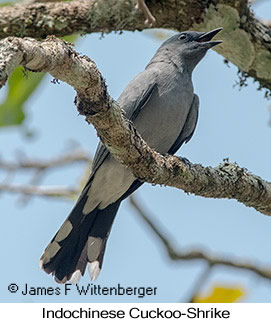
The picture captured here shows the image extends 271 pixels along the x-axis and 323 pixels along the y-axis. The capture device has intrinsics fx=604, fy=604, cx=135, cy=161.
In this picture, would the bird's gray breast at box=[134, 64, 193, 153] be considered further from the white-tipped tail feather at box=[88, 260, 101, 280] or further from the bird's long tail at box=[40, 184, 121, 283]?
the white-tipped tail feather at box=[88, 260, 101, 280]

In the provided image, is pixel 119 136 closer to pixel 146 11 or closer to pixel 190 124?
pixel 146 11

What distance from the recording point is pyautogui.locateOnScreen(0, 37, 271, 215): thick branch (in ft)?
9.91

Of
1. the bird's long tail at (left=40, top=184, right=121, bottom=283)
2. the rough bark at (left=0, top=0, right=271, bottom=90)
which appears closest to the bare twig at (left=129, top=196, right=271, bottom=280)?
the bird's long tail at (left=40, top=184, right=121, bottom=283)

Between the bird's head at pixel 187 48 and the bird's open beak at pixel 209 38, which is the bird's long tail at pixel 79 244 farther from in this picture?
the bird's open beak at pixel 209 38

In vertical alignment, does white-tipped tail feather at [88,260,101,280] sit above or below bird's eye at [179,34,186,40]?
below

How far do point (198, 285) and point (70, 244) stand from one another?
146cm

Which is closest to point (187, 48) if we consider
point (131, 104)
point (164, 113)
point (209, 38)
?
point (209, 38)

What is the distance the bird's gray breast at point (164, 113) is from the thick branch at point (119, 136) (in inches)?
37.3

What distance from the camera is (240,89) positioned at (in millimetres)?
5828

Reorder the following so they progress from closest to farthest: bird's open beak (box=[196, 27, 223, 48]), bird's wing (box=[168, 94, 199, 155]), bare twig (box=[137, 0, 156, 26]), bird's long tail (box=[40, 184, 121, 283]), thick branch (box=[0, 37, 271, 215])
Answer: thick branch (box=[0, 37, 271, 215])
bare twig (box=[137, 0, 156, 26])
bird's open beak (box=[196, 27, 223, 48])
bird's long tail (box=[40, 184, 121, 283])
bird's wing (box=[168, 94, 199, 155])

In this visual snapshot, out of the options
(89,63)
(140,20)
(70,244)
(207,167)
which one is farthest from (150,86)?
(89,63)

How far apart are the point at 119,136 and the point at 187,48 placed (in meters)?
2.66

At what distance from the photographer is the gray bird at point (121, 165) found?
5.61 m

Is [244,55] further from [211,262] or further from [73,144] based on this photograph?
[73,144]
